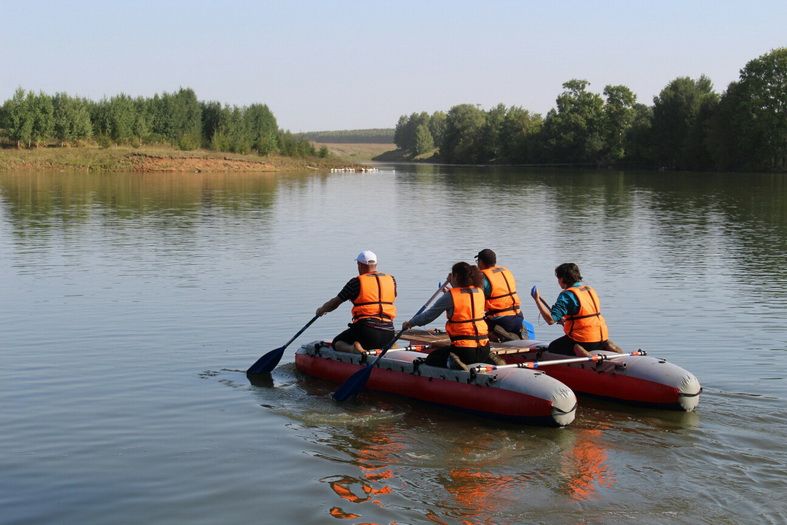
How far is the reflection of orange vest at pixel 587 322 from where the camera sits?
42.5ft

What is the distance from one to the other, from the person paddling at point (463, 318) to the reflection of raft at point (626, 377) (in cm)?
98

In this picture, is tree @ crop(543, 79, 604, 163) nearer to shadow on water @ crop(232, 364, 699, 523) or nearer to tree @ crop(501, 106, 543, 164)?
tree @ crop(501, 106, 543, 164)

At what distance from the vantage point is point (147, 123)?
97938 millimetres

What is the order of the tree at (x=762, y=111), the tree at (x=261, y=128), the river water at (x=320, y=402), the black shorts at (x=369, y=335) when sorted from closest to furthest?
the river water at (x=320, y=402), the black shorts at (x=369, y=335), the tree at (x=762, y=111), the tree at (x=261, y=128)

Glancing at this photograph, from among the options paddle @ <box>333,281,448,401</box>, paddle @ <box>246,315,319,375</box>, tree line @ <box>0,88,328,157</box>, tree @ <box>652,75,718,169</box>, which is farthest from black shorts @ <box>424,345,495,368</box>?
tree @ <box>652,75,718,169</box>

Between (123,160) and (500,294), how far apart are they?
7621 centimetres

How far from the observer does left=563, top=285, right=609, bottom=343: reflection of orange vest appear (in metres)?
13.0

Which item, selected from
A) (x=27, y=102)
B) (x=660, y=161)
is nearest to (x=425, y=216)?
(x=27, y=102)

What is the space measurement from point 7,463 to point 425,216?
3250 cm

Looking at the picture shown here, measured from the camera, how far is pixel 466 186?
72062 millimetres

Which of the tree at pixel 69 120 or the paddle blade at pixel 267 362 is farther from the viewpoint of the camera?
the tree at pixel 69 120

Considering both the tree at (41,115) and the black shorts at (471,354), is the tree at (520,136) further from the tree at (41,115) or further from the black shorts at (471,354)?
the black shorts at (471,354)

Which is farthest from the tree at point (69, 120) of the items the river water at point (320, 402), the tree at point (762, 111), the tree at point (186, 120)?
the tree at point (762, 111)

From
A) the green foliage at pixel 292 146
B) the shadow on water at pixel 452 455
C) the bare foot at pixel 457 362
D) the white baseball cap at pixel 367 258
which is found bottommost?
the shadow on water at pixel 452 455
